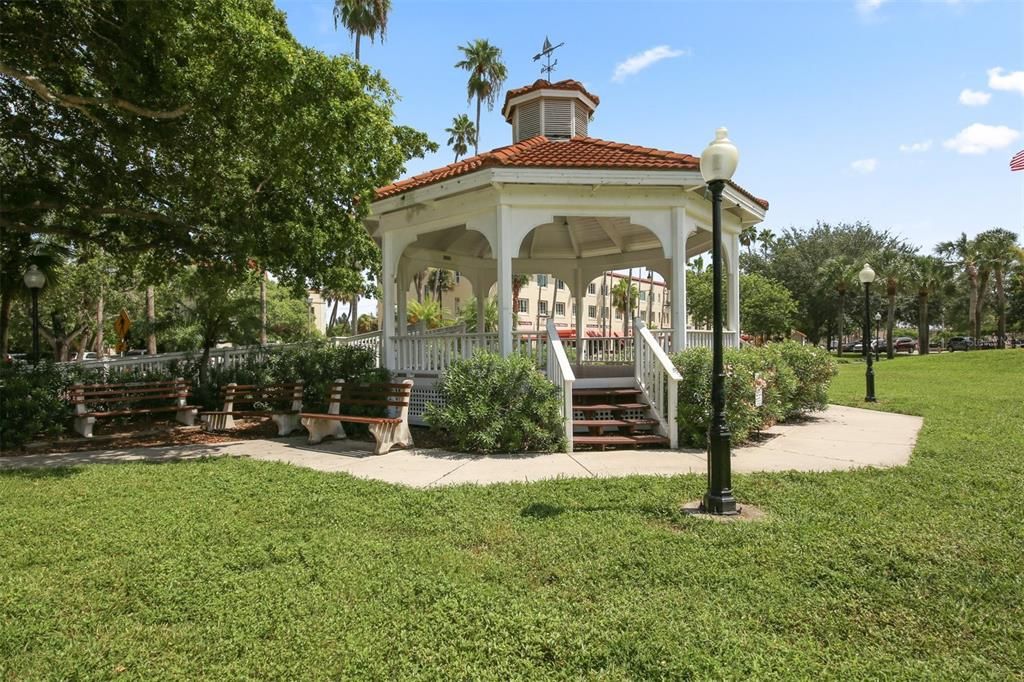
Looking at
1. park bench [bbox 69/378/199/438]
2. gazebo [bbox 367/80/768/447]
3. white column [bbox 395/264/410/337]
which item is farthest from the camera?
white column [bbox 395/264/410/337]

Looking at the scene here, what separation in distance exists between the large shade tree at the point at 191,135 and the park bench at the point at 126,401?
104 inches

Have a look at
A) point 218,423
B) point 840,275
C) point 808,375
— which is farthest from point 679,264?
point 840,275

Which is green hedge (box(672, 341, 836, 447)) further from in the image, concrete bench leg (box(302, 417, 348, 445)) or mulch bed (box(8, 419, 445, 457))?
concrete bench leg (box(302, 417, 348, 445))

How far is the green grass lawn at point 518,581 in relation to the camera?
285cm

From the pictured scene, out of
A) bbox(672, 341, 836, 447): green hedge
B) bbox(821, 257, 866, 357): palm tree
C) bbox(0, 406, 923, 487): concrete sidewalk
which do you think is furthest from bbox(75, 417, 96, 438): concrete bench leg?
bbox(821, 257, 866, 357): palm tree

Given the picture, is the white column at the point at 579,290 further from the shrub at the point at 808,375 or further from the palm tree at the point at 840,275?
the palm tree at the point at 840,275

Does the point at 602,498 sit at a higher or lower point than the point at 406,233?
lower

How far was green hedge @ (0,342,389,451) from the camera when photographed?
360 inches

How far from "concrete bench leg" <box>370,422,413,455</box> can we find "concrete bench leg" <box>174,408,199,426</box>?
198 inches

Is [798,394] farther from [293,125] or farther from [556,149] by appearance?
[293,125]

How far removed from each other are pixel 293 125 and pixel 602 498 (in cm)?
671

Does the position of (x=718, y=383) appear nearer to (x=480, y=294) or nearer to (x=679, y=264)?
(x=679, y=264)

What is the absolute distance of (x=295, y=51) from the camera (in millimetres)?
7977

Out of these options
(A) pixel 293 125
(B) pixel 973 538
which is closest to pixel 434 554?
(B) pixel 973 538
